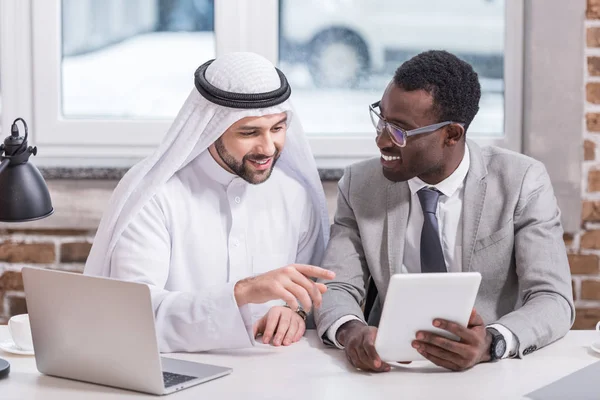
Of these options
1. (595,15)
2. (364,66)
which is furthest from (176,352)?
(595,15)

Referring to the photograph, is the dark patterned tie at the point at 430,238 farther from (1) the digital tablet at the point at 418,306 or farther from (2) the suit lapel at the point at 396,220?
(1) the digital tablet at the point at 418,306

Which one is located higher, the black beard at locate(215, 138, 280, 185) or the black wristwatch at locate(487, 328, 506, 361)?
the black beard at locate(215, 138, 280, 185)

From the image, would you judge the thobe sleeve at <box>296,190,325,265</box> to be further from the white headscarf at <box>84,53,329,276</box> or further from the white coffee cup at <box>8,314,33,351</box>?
the white coffee cup at <box>8,314,33,351</box>

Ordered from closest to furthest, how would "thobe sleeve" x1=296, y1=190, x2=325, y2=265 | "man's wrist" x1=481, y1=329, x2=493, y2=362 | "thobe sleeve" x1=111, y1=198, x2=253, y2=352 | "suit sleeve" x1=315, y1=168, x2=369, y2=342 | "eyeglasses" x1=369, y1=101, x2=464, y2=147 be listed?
1. "man's wrist" x1=481, y1=329, x2=493, y2=362
2. "thobe sleeve" x1=111, y1=198, x2=253, y2=352
3. "suit sleeve" x1=315, y1=168, x2=369, y2=342
4. "eyeglasses" x1=369, y1=101, x2=464, y2=147
5. "thobe sleeve" x1=296, y1=190, x2=325, y2=265

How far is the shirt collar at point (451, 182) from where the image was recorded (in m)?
2.47

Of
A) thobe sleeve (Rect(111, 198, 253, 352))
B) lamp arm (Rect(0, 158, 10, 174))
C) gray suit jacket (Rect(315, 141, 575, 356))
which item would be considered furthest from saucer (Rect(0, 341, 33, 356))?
gray suit jacket (Rect(315, 141, 575, 356))

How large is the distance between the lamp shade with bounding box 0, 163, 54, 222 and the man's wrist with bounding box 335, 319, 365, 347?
0.74m

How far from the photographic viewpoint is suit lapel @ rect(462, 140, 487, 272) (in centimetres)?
240

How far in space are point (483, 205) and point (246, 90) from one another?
73 cm

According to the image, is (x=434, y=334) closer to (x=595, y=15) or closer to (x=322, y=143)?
(x=322, y=143)

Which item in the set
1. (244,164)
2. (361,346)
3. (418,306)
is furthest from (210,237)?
(418,306)

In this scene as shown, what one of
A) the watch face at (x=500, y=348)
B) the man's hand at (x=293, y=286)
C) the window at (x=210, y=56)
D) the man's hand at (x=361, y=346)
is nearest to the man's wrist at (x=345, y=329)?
the man's hand at (x=361, y=346)

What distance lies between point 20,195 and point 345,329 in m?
0.81

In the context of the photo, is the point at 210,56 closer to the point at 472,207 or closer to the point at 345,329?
the point at 472,207
